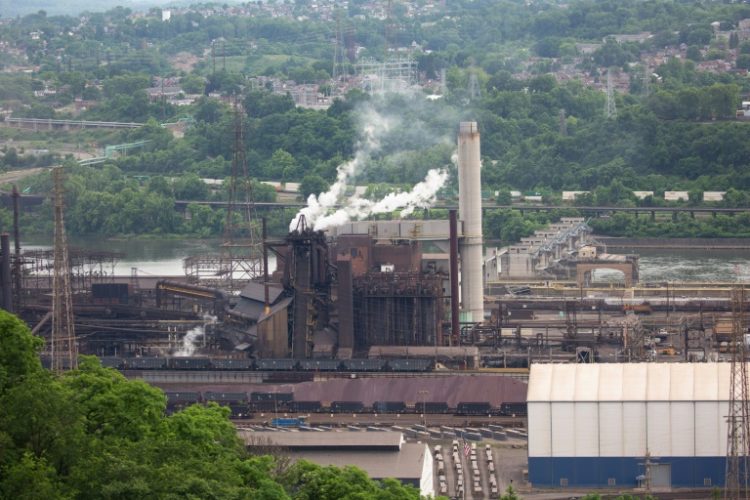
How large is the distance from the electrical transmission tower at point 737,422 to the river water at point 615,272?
2165 centimetres

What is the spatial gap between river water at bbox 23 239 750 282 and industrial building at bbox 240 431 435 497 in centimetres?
2222

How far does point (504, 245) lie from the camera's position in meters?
57.8

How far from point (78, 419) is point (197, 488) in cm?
134

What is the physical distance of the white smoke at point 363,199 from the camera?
144 feet

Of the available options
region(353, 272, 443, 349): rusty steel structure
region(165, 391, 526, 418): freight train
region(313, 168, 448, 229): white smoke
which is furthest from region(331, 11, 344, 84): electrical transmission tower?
region(165, 391, 526, 418): freight train

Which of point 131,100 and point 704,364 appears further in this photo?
point 131,100

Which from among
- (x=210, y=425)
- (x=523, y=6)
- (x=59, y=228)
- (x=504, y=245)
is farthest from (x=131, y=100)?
(x=210, y=425)

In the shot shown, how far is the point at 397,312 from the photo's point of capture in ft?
123

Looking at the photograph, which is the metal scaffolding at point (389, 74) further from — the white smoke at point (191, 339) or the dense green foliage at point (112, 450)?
the dense green foliage at point (112, 450)

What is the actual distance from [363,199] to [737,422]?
27698 millimetres

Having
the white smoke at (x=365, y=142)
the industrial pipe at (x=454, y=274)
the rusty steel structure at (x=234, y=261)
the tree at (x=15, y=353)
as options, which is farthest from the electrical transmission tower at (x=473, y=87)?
the tree at (x=15, y=353)

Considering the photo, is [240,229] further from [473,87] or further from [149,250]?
[473,87]

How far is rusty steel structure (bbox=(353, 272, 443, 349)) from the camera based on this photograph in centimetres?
3722

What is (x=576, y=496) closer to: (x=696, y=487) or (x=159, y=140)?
(x=696, y=487)
